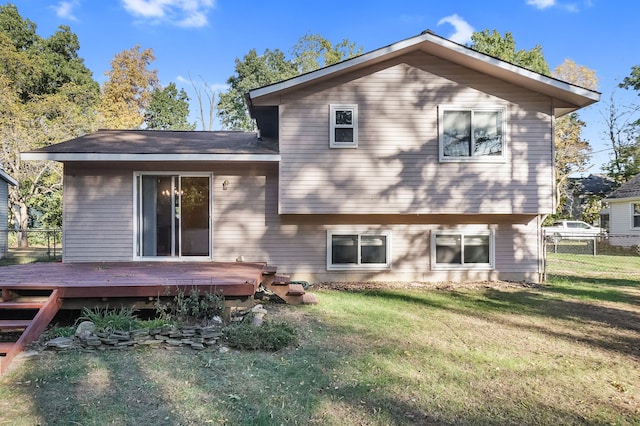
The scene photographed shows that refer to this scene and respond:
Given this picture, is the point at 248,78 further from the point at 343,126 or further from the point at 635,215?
the point at 635,215

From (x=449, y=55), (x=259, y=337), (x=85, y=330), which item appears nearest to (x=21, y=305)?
(x=85, y=330)

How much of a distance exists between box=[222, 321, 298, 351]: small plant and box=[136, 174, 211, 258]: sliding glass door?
14.7 ft

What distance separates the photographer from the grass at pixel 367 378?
2.97 m

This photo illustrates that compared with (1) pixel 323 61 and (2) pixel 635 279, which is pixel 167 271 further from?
(1) pixel 323 61

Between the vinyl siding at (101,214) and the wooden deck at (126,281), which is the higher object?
the vinyl siding at (101,214)

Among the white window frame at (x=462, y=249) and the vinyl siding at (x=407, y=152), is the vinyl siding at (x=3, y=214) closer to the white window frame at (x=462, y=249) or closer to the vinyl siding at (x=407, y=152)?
the vinyl siding at (x=407, y=152)

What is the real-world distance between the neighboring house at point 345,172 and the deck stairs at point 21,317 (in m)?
3.10

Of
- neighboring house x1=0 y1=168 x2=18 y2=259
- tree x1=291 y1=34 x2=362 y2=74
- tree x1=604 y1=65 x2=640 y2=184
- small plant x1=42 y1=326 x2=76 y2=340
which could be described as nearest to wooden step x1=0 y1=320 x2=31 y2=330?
small plant x1=42 y1=326 x2=76 y2=340

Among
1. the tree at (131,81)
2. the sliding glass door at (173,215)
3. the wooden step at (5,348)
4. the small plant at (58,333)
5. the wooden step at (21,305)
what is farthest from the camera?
the tree at (131,81)

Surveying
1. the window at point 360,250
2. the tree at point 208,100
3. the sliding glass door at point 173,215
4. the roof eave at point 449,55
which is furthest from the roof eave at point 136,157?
the tree at point 208,100

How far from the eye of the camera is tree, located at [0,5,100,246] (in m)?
19.3

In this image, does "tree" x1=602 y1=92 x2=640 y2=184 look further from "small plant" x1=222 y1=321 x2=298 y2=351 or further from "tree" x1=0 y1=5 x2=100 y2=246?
"tree" x1=0 y1=5 x2=100 y2=246

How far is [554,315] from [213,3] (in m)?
23.0

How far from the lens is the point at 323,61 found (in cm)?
3014
